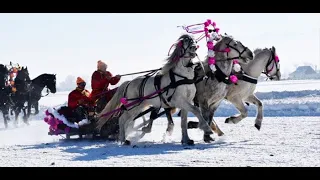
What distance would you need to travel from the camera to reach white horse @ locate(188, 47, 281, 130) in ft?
42.1

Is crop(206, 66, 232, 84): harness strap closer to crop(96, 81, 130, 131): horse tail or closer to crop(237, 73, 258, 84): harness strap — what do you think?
crop(237, 73, 258, 84): harness strap

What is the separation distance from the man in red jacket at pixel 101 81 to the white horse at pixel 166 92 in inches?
26.7

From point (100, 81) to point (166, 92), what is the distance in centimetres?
240

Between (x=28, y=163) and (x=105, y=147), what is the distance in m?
2.50

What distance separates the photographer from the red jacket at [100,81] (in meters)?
13.0

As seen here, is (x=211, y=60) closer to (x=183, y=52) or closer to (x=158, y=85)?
(x=183, y=52)

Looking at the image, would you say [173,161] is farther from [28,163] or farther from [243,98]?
[243,98]

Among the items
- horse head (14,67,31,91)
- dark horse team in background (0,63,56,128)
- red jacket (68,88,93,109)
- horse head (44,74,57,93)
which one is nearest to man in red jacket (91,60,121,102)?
red jacket (68,88,93,109)

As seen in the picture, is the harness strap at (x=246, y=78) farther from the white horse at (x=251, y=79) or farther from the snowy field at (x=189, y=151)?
the snowy field at (x=189, y=151)

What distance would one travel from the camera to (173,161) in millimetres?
8680

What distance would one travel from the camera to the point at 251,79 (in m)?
12.9
